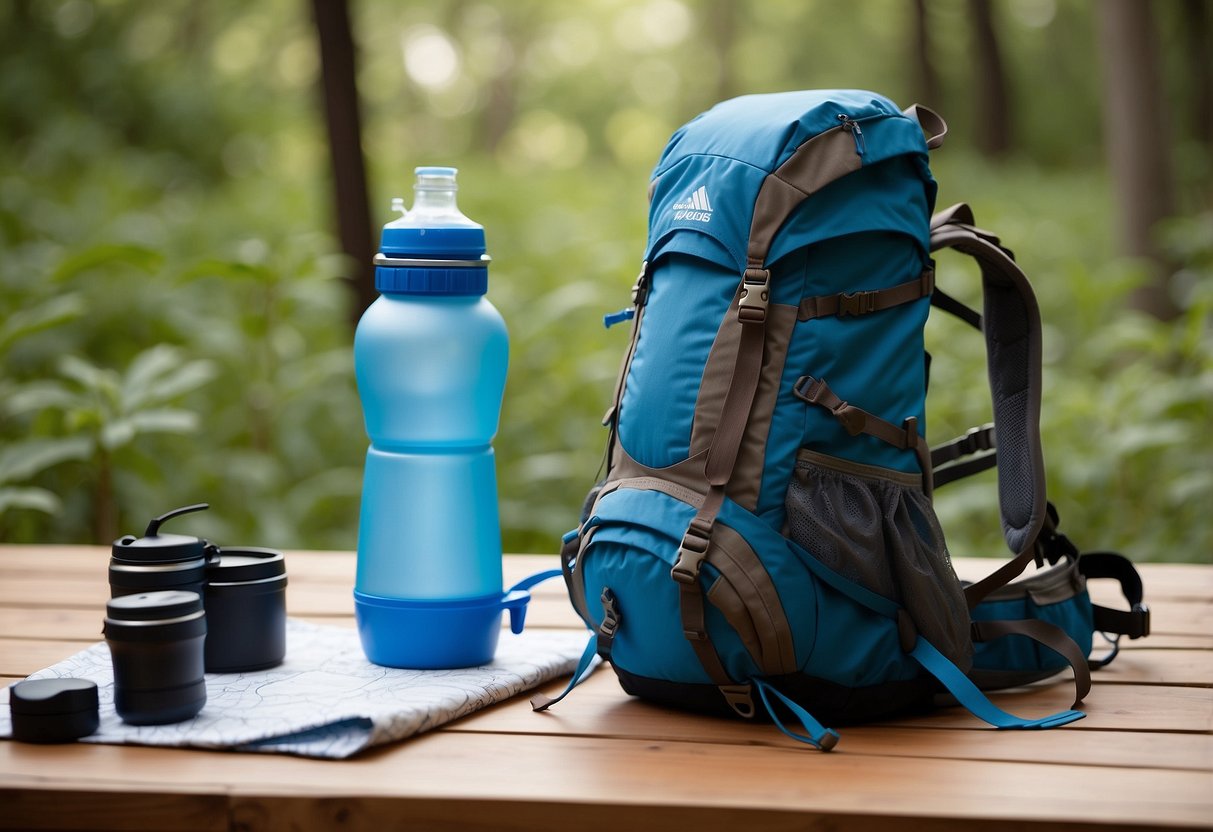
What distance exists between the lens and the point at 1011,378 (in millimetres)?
1635

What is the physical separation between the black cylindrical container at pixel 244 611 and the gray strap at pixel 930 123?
1.00m

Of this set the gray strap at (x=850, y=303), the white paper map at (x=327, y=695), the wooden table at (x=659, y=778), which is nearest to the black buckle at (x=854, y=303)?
the gray strap at (x=850, y=303)

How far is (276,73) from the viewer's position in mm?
16250

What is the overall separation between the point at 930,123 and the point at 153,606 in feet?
3.74

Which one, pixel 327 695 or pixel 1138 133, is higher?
→ pixel 1138 133

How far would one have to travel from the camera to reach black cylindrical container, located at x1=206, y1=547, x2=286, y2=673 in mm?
1572

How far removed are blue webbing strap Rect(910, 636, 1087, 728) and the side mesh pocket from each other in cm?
2

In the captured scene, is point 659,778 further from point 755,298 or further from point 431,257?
point 431,257

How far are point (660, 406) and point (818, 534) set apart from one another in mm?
243

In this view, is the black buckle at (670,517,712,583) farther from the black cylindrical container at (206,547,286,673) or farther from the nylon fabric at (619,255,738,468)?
the black cylindrical container at (206,547,286,673)

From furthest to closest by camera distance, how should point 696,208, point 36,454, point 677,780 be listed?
point 36,454 < point 696,208 < point 677,780

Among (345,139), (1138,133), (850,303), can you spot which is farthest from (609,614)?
(1138,133)

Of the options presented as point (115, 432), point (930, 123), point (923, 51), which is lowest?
point (115, 432)

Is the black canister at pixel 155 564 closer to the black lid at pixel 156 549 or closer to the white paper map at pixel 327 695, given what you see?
the black lid at pixel 156 549
